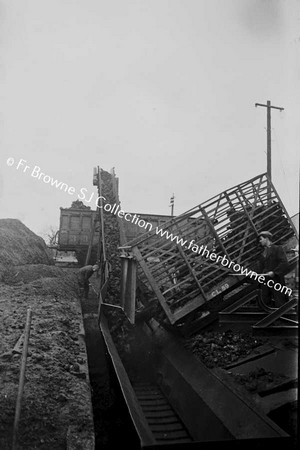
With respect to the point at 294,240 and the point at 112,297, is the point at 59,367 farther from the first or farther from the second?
the point at 294,240

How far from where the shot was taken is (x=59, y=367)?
14.4ft

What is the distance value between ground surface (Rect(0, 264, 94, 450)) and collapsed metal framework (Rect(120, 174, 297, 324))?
1188 mm

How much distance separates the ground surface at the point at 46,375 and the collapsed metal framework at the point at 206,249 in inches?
46.8

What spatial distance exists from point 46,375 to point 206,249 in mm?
2932

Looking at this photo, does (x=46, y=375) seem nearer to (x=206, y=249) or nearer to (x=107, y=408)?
(x=107, y=408)

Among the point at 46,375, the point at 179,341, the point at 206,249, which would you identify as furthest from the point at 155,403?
the point at 206,249

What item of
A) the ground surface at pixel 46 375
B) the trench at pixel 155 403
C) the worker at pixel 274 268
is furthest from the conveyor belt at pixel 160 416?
the worker at pixel 274 268

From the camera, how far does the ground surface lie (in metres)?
3.12

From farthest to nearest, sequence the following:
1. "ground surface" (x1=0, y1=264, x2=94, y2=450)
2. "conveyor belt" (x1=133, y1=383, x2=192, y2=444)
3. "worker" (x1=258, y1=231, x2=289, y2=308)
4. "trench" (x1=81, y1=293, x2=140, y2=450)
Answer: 1. "worker" (x1=258, y1=231, x2=289, y2=308)
2. "conveyor belt" (x1=133, y1=383, x2=192, y2=444)
3. "trench" (x1=81, y1=293, x2=140, y2=450)
4. "ground surface" (x1=0, y1=264, x2=94, y2=450)

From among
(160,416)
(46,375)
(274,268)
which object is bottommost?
(160,416)

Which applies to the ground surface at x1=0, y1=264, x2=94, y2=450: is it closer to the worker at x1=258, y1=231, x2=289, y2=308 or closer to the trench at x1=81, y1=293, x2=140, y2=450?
the trench at x1=81, y1=293, x2=140, y2=450

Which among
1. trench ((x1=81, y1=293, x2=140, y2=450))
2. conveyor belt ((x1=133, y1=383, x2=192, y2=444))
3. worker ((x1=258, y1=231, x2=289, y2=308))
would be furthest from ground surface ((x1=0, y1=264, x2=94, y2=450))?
worker ((x1=258, y1=231, x2=289, y2=308))

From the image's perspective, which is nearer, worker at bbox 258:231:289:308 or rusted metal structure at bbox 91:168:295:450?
rusted metal structure at bbox 91:168:295:450

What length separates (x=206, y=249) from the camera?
5.50 meters
